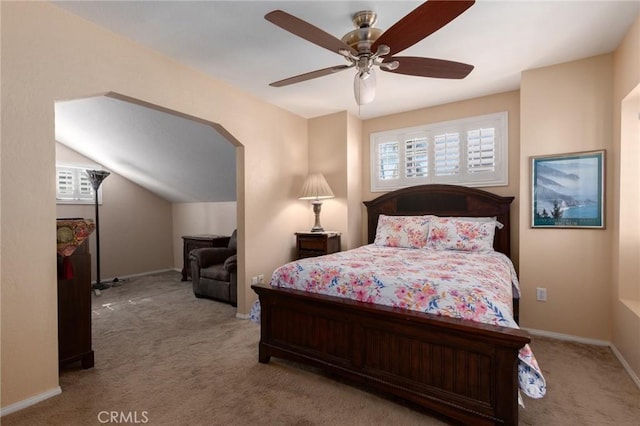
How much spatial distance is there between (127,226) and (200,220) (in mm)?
1269

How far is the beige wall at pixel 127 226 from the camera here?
5.21 m

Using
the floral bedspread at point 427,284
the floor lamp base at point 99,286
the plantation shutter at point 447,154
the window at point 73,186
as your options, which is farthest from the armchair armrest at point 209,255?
the plantation shutter at point 447,154

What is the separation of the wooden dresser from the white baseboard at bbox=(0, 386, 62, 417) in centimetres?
26

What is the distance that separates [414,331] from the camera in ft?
5.91

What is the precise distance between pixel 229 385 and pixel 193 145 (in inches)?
122

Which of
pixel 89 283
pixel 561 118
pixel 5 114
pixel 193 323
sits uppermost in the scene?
pixel 561 118

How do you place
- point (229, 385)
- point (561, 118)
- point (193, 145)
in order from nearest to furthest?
point (229, 385)
point (561, 118)
point (193, 145)

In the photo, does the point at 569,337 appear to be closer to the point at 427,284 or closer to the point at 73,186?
the point at 427,284

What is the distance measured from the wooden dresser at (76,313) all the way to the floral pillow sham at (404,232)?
282 cm

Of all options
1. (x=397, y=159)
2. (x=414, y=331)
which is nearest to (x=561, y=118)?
(x=397, y=159)

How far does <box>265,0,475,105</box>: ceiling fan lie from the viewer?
4.99ft

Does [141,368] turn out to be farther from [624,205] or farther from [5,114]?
[624,205]

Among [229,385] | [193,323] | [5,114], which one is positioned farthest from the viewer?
[193,323]

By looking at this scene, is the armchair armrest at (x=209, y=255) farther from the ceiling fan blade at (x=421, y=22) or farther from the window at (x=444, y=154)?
the ceiling fan blade at (x=421, y=22)
